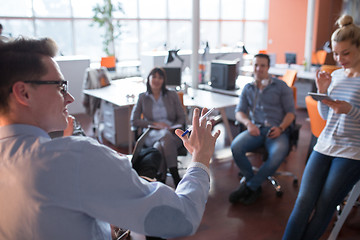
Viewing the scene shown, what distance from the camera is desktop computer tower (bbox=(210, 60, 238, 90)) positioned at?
16.2 ft

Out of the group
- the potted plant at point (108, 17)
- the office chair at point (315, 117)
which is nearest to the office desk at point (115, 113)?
the office chair at point (315, 117)

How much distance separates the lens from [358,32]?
2172mm

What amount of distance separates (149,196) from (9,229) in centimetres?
37

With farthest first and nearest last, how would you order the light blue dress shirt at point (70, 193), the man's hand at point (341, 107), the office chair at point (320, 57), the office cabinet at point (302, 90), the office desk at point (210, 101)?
the office chair at point (320, 57), the office cabinet at point (302, 90), the office desk at point (210, 101), the man's hand at point (341, 107), the light blue dress shirt at point (70, 193)

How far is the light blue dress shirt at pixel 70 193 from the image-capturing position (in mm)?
778

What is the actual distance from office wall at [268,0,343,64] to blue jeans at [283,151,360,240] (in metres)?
9.55

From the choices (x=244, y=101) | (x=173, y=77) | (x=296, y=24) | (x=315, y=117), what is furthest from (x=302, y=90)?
(x=296, y=24)

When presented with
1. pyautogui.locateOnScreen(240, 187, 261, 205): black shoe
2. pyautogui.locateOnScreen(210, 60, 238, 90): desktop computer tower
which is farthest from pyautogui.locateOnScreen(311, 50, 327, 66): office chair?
pyautogui.locateOnScreen(240, 187, 261, 205): black shoe

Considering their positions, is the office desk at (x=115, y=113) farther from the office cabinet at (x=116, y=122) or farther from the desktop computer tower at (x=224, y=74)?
the desktop computer tower at (x=224, y=74)

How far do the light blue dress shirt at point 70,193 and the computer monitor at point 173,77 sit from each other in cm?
405

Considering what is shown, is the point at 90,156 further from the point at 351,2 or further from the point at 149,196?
the point at 351,2

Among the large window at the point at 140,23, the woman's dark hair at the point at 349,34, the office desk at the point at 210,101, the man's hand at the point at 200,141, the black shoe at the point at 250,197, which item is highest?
the large window at the point at 140,23

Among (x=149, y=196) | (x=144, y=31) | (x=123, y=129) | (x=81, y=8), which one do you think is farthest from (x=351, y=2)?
(x=149, y=196)

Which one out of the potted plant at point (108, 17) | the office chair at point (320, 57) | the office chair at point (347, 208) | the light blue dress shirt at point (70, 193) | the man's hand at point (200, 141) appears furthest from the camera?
the office chair at point (320, 57)
